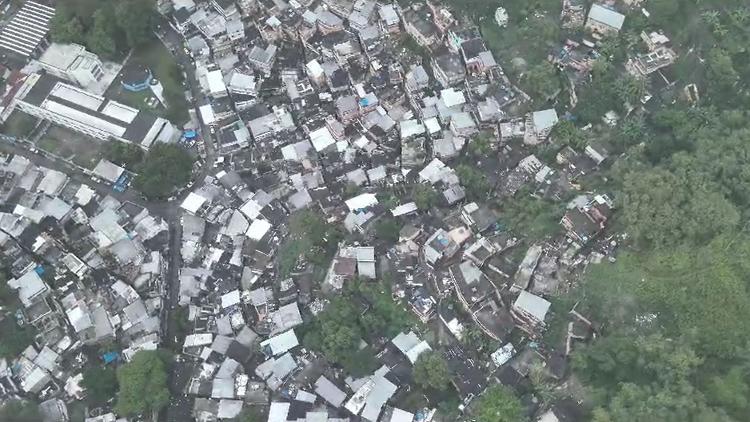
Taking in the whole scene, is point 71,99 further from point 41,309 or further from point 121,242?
Answer: point 41,309

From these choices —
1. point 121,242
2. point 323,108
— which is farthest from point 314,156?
point 121,242

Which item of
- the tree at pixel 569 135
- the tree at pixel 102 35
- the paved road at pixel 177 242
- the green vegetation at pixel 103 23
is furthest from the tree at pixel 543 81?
the tree at pixel 102 35

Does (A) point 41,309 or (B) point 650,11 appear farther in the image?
(B) point 650,11

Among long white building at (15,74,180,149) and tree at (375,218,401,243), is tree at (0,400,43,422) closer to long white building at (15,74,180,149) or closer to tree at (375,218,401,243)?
long white building at (15,74,180,149)

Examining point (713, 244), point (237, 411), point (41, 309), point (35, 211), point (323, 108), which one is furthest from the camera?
point (323, 108)

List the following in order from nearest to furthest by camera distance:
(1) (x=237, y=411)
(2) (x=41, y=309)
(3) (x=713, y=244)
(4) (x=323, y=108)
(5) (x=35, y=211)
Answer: (3) (x=713, y=244) → (1) (x=237, y=411) → (2) (x=41, y=309) → (5) (x=35, y=211) → (4) (x=323, y=108)

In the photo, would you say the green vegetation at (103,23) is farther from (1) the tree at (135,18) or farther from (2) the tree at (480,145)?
(2) the tree at (480,145)
